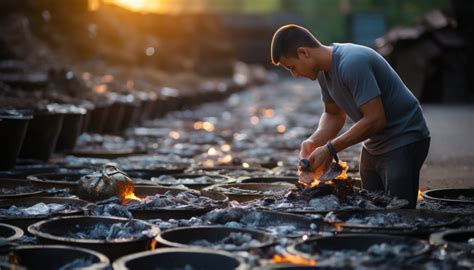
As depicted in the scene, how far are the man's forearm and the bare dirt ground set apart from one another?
106 inches

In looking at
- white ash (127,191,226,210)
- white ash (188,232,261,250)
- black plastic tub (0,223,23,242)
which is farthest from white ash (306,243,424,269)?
black plastic tub (0,223,23,242)

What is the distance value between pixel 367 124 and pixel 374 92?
0.84 feet

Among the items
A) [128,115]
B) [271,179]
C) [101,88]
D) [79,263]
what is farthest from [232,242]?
[101,88]

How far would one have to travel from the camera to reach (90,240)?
5477mm

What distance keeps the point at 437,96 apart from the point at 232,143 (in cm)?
1484

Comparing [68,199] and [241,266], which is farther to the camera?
[68,199]

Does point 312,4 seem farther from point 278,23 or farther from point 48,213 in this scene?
point 48,213

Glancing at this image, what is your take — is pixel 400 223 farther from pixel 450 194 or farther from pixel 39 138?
pixel 39 138

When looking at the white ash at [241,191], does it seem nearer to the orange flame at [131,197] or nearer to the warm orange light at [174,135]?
the orange flame at [131,197]

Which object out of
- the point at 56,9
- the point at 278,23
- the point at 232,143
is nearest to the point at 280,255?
the point at 232,143

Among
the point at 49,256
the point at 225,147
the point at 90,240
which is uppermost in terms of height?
the point at 225,147

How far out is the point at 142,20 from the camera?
40812 mm

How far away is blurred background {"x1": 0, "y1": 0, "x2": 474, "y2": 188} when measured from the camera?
52.6ft

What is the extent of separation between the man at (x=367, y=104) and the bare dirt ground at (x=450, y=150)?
114 inches
